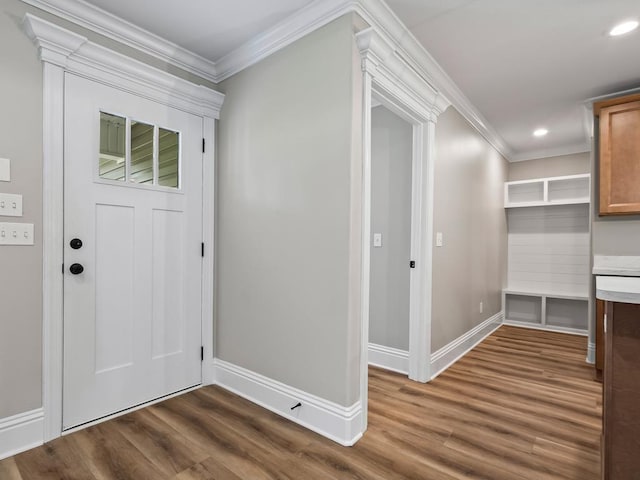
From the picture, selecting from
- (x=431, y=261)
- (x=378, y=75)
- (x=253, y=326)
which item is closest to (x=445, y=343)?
(x=431, y=261)

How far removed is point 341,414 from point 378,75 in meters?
2.01

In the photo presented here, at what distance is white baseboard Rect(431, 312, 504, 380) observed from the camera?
2.93 meters

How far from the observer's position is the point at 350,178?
190 centimetres

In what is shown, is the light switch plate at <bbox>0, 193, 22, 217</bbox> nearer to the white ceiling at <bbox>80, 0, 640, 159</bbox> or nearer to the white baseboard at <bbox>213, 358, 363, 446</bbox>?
the white ceiling at <bbox>80, 0, 640, 159</bbox>

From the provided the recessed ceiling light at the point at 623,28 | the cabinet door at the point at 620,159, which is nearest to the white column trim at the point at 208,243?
the recessed ceiling light at the point at 623,28

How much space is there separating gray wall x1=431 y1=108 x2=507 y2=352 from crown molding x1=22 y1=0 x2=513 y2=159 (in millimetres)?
678

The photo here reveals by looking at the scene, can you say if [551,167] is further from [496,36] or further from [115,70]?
[115,70]

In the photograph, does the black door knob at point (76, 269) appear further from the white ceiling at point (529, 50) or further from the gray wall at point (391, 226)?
the white ceiling at point (529, 50)

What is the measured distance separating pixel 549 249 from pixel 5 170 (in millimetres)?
5632

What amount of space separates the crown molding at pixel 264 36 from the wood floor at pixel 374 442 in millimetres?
2367

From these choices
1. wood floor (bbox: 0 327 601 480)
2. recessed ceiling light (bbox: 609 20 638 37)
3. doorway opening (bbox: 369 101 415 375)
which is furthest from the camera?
doorway opening (bbox: 369 101 415 375)

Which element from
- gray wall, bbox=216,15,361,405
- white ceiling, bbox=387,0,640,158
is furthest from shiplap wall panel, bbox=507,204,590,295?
gray wall, bbox=216,15,361,405

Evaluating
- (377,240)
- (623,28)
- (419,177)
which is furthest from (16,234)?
(623,28)

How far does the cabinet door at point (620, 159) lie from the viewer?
285 cm
